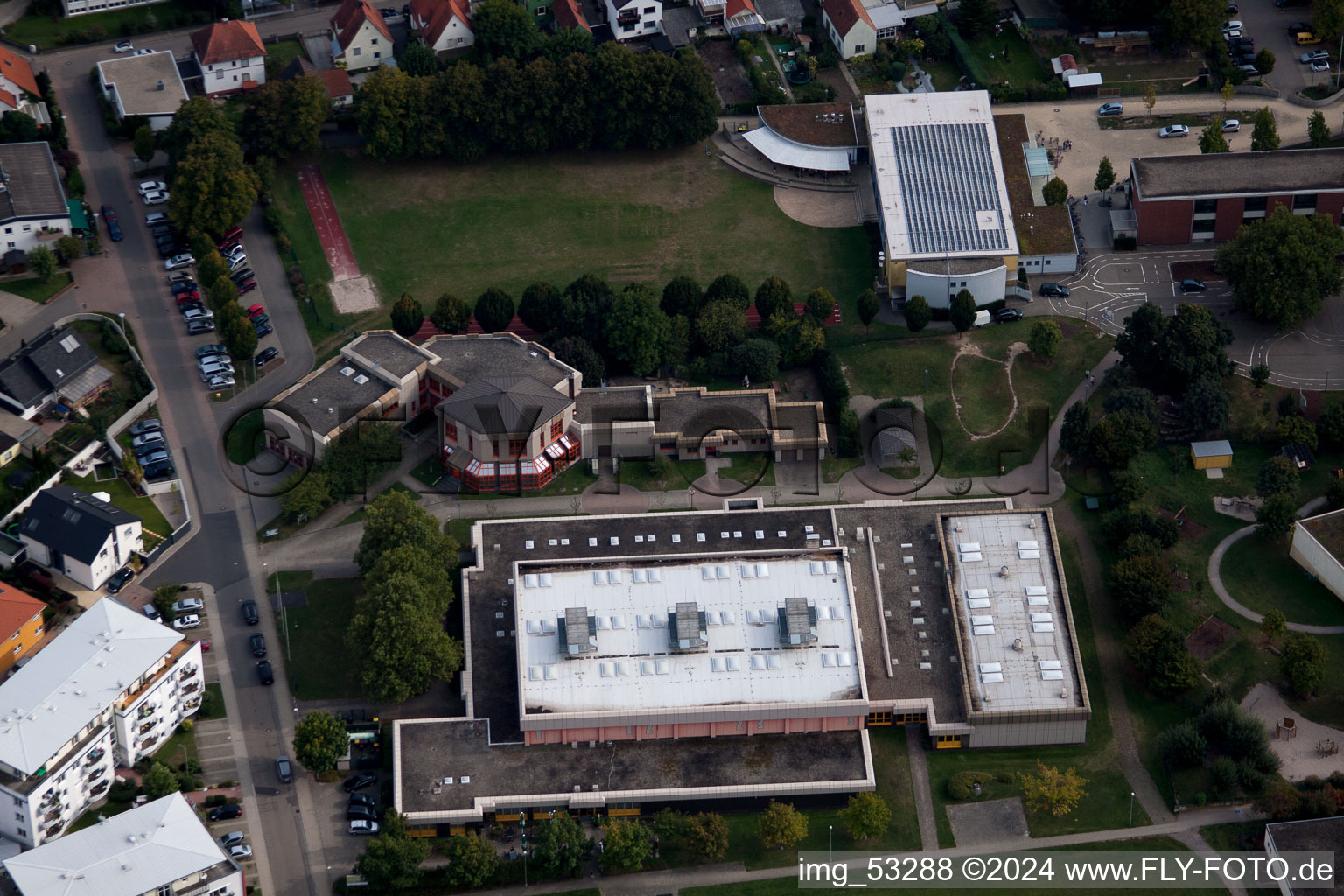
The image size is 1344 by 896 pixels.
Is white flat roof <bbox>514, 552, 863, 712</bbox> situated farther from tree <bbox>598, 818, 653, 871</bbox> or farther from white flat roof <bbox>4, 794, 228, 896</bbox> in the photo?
white flat roof <bbox>4, 794, 228, 896</bbox>

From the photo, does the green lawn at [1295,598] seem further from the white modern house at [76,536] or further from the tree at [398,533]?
the white modern house at [76,536]

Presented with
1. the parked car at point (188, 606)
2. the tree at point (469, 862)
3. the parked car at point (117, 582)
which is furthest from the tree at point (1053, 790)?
the parked car at point (117, 582)

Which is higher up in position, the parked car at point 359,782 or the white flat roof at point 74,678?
the white flat roof at point 74,678

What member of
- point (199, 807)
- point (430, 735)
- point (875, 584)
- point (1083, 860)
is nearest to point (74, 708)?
point (199, 807)

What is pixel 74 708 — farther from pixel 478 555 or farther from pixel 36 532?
pixel 478 555

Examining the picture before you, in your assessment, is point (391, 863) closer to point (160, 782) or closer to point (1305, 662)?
point (160, 782)

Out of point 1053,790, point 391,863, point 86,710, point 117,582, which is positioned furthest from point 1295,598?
point 117,582
